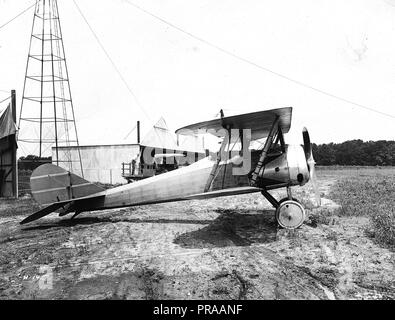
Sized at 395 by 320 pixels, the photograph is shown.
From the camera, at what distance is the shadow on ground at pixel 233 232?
7285mm

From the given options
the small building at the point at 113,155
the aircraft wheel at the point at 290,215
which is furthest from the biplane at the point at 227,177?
the small building at the point at 113,155

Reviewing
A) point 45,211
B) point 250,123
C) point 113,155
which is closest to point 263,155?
point 250,123

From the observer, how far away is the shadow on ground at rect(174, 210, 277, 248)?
729 centimetres

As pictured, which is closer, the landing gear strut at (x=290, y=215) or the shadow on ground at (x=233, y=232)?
the shadow on ground at (x=233, y=232)

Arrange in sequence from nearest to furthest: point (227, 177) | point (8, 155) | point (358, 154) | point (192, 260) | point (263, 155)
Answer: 1. point (192, 260)
2. point (263, 155)
3. point (227, 177)
4. point (8, 155)
5. point (358, 154)

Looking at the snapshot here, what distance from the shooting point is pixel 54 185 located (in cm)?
961

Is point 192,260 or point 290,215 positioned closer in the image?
point 192,260

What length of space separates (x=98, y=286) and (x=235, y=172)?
199 inches

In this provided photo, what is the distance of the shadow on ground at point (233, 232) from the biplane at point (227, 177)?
659 millimetres

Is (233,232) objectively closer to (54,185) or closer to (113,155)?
(54,185)

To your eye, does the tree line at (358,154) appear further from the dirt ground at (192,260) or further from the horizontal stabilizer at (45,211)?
the horizontal stabilizer at (45,211)

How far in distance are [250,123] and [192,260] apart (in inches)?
156

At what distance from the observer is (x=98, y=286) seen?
4.85 metres
